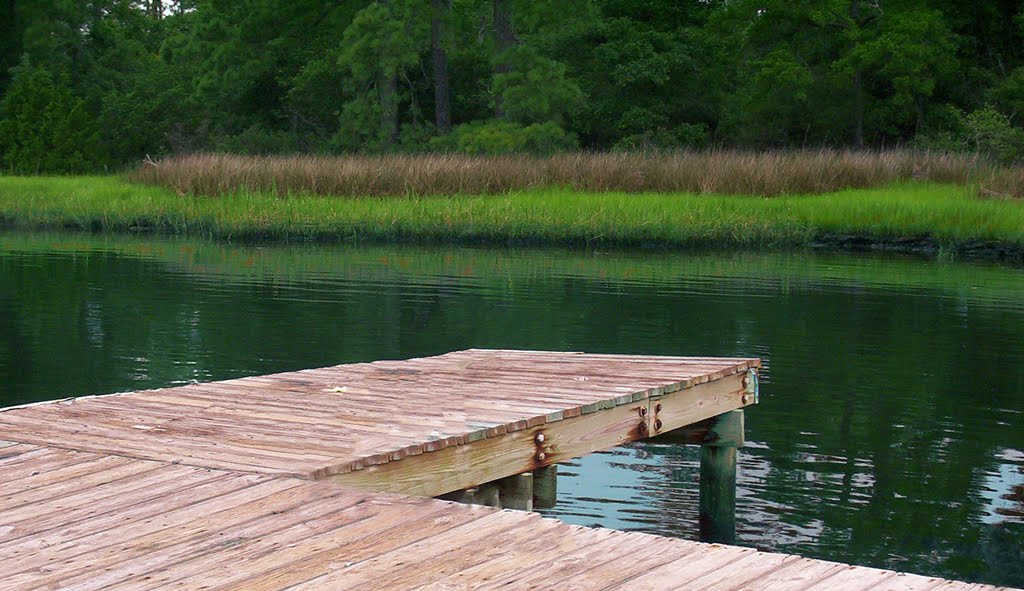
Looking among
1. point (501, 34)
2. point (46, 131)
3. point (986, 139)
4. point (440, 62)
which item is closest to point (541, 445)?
point (986, 139)

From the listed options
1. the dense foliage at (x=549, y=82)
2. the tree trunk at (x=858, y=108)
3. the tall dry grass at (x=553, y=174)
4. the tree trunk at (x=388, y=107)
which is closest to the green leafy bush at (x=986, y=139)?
the dense foliage at (x=549, y=82)

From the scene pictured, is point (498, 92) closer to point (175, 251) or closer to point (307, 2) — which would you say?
point (307, 2)

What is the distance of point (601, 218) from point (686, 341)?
1239cm

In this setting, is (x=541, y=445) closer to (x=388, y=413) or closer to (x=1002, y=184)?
(x=388, y=413)

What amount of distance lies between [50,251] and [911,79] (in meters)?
25.1

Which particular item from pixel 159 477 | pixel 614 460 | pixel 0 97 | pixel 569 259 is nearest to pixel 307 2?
pixel 0 97

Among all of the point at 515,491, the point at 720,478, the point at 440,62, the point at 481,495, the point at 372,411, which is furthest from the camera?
the point at 440,62

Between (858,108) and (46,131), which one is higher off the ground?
(858,108)

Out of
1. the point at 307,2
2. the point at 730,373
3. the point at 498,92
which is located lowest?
the point at 730,373

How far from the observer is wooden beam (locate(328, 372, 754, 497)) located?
5.27 m

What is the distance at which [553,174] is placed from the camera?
99.6ft

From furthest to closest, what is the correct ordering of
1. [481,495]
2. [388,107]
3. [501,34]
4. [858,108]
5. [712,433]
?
[388,107], [858,108], [501,34], [712,433], [481,495]

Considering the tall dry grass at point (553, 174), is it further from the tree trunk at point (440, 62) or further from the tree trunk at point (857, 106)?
the tree trunk at point (440, 62)

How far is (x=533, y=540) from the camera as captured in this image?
13.8ft
